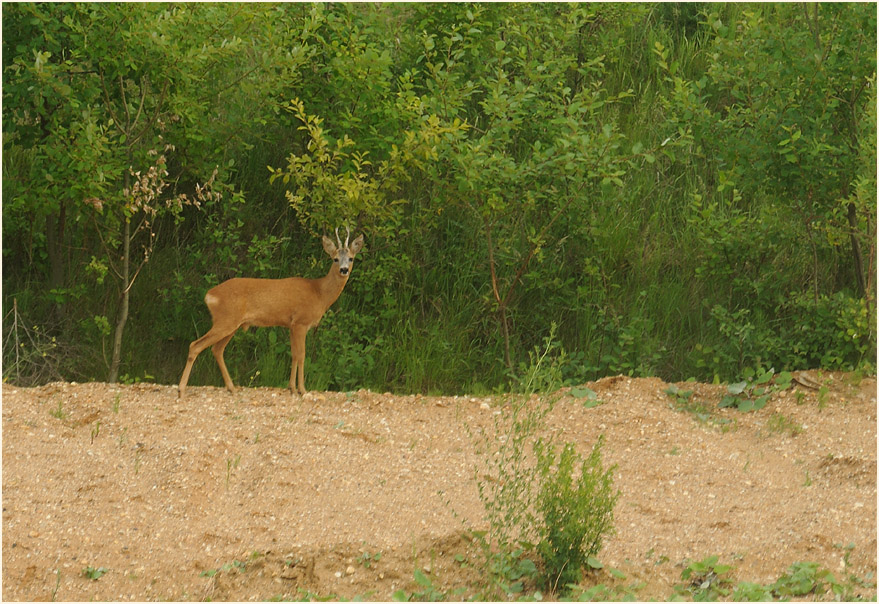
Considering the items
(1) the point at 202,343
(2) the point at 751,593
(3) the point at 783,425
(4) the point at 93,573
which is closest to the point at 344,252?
(1) the point at 202,343

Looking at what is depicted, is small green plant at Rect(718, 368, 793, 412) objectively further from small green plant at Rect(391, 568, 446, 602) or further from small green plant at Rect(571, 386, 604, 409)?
small green plant at Rect(391, 568, 446, 602)

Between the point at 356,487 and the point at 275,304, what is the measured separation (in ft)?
6.27

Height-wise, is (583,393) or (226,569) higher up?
(226,569)

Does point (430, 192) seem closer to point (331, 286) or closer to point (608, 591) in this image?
point (331, 286)

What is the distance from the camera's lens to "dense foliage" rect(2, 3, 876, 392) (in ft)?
25.8

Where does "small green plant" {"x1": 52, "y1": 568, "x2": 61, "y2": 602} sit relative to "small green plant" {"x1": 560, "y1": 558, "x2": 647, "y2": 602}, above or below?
below

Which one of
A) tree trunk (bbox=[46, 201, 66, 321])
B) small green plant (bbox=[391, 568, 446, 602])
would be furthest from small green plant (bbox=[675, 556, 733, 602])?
tree trunk (bbox=[46, 201, 66, 321])

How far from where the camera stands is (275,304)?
7.65 metres

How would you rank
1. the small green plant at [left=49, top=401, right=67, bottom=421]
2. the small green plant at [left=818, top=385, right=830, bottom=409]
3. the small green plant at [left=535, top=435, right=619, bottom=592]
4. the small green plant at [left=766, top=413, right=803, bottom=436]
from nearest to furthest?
the small green plant at [left=535, top=435, right=619, bottom=592]
the small green plant at [left=49, top=401, right=67, bottom=421]
the small green plant at [left=766, top=413, right=803, bottom=436]
the small green plant at [left=818, top=385, right=830, bottom=409]

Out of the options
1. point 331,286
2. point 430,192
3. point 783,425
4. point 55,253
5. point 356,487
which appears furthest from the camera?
point 430,192

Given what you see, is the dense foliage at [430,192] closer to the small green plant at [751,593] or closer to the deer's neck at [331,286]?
the deer's neck at [331,286]

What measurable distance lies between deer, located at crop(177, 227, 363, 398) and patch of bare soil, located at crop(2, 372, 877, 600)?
1.18ft

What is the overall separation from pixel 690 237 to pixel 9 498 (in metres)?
6.35

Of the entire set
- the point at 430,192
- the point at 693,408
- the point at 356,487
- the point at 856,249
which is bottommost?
the point at 693,408
